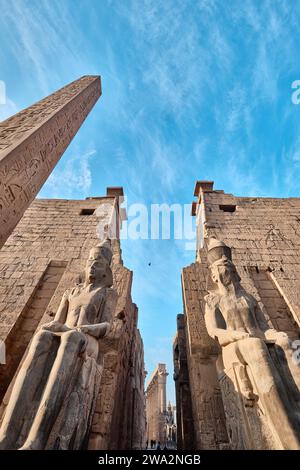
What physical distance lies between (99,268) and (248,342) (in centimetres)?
217

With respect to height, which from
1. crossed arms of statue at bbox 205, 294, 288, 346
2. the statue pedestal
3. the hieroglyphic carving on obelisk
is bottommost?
the statue pedestal

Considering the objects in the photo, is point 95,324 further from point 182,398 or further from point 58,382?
point 182,398

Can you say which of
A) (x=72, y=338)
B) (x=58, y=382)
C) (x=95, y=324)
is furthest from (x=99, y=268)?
(x=58, y=382)

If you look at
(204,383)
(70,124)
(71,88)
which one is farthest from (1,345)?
(71,88)

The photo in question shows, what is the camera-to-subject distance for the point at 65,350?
237 centimetres

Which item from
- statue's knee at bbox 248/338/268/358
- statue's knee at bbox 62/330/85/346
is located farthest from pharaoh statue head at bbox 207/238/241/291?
statue's knee at bbox 62/330/85/346

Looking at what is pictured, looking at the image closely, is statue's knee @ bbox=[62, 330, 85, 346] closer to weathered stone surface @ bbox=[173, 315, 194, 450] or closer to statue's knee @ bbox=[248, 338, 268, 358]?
statue's knee @ bbox=[248, 338, 268, 358]

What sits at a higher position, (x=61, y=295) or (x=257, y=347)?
(x=61, y=295)

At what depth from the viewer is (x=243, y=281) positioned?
487 centimetres

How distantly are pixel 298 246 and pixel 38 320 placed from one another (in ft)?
19.1

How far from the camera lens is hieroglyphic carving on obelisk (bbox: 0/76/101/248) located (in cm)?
323

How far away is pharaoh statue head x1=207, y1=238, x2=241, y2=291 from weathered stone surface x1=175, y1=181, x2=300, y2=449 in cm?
87

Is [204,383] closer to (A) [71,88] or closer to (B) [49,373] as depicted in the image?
(B) [49,373]

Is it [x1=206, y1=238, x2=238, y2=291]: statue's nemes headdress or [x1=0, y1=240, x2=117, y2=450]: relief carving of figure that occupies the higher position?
[x1=206, y1=238, x2=238, y2=291]: statue's nemes headdress
